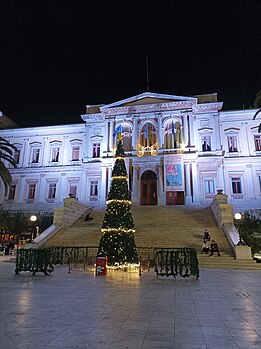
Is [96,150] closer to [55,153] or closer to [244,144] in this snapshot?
[55,153]

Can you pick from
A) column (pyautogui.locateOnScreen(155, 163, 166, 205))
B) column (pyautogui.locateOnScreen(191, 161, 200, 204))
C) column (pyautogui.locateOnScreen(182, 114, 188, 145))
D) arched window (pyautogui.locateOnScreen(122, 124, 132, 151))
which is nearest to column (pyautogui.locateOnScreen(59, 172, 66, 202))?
arched window (pyautogui.locateOnScreen(122, 124, 132, 151))

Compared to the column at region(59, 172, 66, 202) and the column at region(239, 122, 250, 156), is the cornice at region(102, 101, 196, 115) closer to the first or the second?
the column at region(239, 122, 250, 156)

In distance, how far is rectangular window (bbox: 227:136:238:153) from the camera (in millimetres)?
29181

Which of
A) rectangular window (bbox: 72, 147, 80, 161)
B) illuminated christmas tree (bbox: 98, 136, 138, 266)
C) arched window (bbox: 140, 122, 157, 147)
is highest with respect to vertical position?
arched window (bbox: 140, 122, 157, 147)

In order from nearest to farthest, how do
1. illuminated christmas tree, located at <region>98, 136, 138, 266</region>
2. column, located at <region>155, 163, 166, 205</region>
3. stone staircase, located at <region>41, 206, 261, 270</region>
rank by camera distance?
illuminated christmas tree, located at <region>98, 136, 138, 266</region>, stone staircase, located at <region>41, 206, 261, 270</region>, column, located at <region>155, 163, 166, 205</region>

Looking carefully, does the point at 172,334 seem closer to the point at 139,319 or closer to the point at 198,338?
the point at 198,338

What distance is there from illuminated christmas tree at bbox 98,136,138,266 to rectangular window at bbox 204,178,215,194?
54.6 feet

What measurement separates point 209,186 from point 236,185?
2.84 meters

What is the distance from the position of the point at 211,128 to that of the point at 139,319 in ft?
88.7

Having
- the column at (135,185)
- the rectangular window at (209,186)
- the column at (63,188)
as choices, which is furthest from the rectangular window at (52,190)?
the rectangular window at (209,186)

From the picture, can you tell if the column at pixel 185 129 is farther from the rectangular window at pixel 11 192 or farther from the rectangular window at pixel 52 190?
the rectangular window at pixel 11 192

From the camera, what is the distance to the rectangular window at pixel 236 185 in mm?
27664

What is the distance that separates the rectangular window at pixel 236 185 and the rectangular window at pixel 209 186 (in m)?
2.19

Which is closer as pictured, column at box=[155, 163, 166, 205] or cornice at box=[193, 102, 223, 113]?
column at box=[155, 163, 166, 205]
